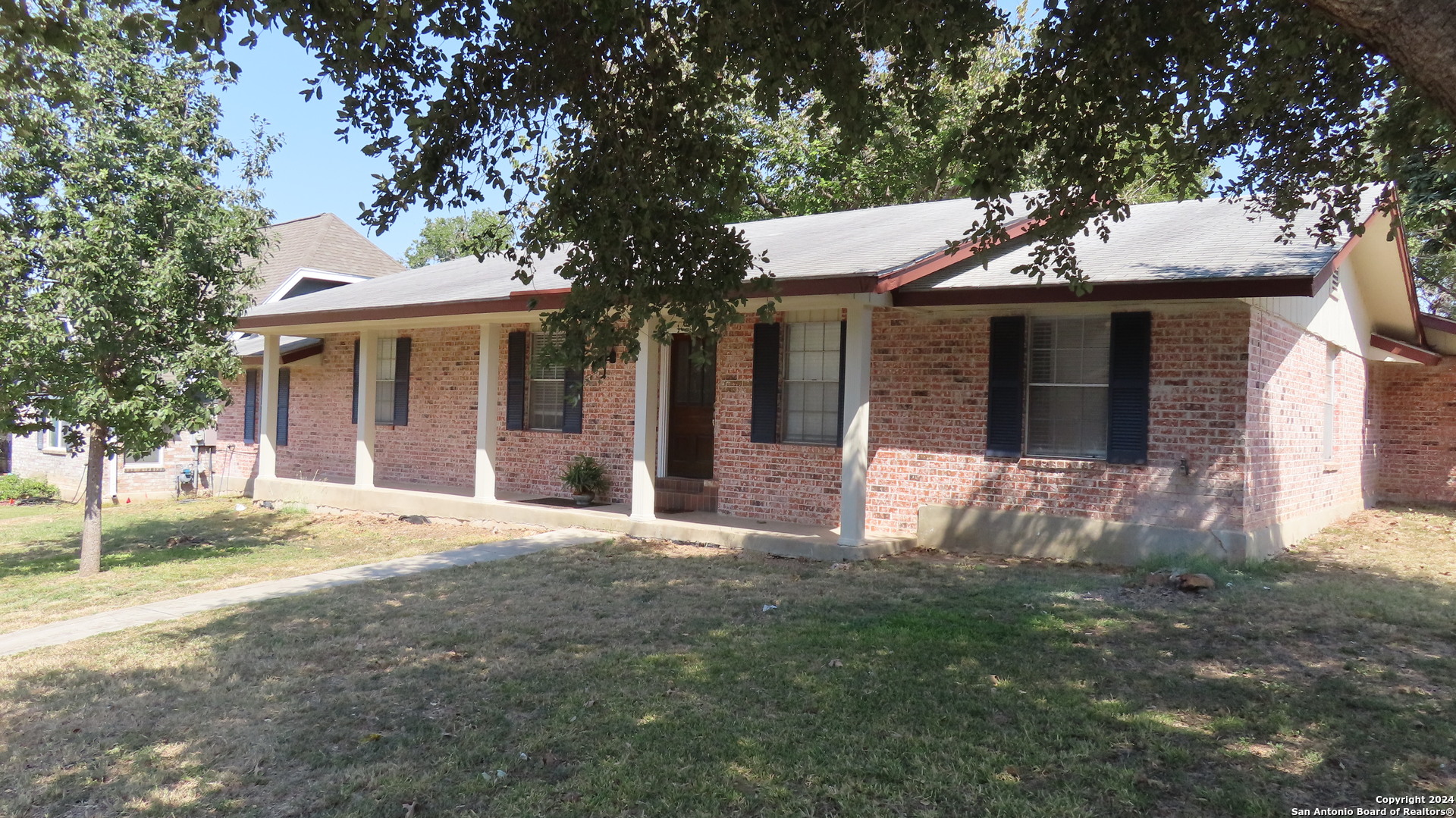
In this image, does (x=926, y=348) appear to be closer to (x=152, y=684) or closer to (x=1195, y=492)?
(x=1195, y=492)

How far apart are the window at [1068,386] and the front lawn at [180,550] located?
6.23 meters

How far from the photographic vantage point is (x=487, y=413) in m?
13.1

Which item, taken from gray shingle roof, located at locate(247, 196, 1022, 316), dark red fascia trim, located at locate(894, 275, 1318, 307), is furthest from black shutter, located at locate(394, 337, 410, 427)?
dark red fascia trim, located at locate(894, 275, 1318, 307)

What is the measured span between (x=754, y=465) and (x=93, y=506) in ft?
23.4

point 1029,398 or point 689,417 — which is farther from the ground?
point 1029,398

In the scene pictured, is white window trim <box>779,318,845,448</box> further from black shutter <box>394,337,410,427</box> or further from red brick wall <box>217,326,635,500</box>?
black shutter <box>394,337,410,427</box>

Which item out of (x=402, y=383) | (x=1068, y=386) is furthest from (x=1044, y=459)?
(x=402, y=383)

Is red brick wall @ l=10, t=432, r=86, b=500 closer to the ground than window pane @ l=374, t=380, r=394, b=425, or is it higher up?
closer to the ground

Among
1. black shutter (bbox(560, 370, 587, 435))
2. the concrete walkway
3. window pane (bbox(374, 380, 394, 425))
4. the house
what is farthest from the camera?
window pane (bbox(374, 380, 394, 425))

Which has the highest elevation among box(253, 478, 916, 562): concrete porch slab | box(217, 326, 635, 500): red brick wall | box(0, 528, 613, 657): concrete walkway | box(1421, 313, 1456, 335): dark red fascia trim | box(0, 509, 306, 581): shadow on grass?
box(1421, 313, 1456, 335): dark red fascia trim

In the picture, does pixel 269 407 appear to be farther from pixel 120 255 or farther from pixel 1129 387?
pixel 1129 387

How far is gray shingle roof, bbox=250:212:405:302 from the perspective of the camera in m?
22.8

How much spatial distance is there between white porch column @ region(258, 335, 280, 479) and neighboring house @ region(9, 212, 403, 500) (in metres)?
0.89

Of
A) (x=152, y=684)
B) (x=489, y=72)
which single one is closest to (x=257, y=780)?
(x=152, y=684)
